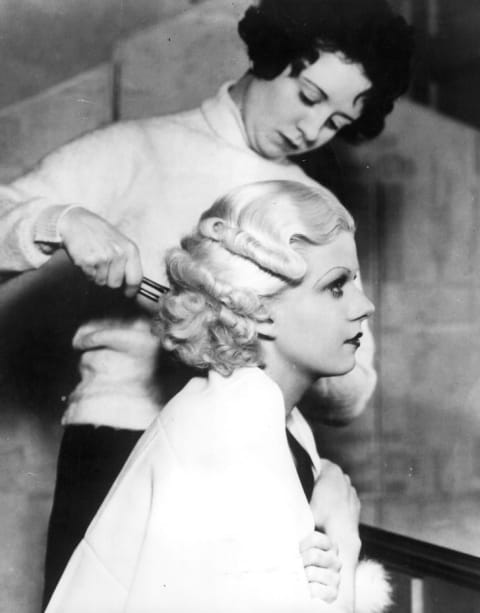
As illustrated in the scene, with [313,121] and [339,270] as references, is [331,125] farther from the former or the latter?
[339,270]

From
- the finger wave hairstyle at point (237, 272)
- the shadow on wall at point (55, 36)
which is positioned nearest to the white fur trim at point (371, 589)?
the finger wave hairstyle at point (237, 272)

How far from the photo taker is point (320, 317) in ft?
4.95

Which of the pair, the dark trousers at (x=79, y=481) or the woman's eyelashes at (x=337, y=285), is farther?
the dark trousers at (x=79, y=481)

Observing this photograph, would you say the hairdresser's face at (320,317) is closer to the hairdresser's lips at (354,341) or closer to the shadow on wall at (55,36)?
the hairdresser's lips at (354,341)

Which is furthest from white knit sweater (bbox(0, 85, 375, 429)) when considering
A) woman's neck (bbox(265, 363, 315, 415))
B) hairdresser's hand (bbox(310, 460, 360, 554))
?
hairdresser's hand (bbox(310, 460, 360, 554))

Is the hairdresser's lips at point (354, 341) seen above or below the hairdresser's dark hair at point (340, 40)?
below

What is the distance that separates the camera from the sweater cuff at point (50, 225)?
1552 millimetres

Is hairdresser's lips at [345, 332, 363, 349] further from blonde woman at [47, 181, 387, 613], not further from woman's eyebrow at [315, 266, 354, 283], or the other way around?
woman's eyebrow at [315, 266, 354, 283]

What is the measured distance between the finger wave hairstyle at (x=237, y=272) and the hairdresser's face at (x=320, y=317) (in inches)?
1.0

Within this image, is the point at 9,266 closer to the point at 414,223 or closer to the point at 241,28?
the point at 241,28

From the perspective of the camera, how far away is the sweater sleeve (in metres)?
1.57

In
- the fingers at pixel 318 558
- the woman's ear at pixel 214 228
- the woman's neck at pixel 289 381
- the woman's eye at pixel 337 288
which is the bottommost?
the fingers at pixel 318 558

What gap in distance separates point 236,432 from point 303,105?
0.68m

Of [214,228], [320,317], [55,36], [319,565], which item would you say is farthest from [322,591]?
[55,36]
